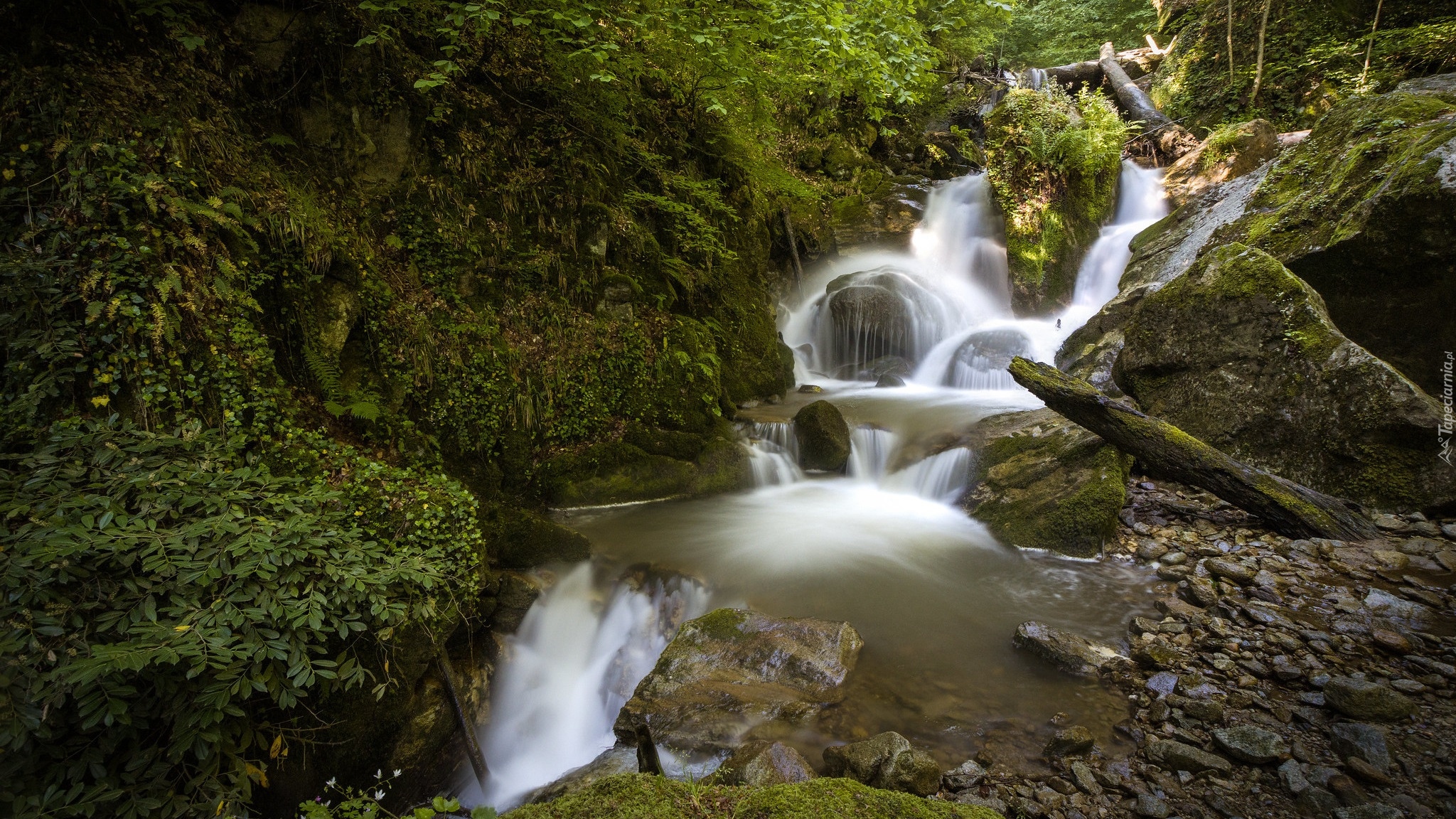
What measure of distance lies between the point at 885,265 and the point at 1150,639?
35.7 ft

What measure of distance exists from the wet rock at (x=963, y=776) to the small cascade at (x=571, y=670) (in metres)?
2.18

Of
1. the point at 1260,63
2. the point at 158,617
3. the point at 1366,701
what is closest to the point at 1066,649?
the point at 1366,701

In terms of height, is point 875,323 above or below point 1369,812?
above

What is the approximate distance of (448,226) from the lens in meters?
6.00

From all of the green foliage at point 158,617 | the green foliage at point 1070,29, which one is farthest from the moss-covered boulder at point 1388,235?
the green foliage at point 1070,29

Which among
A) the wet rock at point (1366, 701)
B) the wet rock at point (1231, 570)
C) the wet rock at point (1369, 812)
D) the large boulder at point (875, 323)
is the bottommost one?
the wet rock at point (1369, 812)

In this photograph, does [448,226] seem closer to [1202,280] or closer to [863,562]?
[863,562]

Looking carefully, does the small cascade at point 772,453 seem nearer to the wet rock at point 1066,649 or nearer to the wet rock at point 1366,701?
the wet rock at point 1066,649

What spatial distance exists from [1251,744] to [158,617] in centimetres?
491

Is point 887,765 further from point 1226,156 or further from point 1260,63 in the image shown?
point 1260,63

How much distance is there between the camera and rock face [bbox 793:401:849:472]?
7598 millimetres

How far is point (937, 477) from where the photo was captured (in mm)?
6945

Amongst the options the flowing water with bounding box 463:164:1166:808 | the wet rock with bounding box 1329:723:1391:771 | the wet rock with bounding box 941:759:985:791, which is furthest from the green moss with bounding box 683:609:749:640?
the wet rock with bounding box 1329:723:1391:771

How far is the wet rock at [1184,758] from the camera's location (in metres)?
2.62
